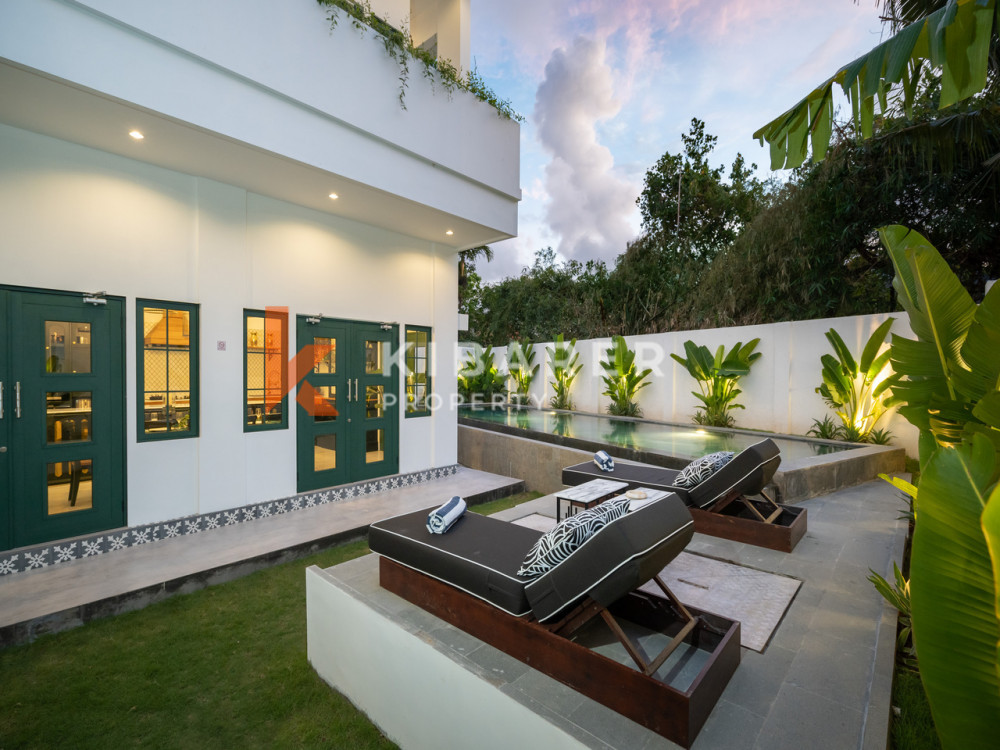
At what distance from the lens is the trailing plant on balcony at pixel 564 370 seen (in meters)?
11.9

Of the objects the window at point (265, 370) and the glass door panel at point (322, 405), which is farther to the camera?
the glass door panel at point (322, 405)

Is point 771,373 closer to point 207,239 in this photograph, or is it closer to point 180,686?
point 207,239

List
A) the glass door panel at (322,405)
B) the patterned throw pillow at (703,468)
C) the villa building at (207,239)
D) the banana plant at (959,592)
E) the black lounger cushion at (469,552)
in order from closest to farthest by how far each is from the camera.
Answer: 1. the banana plant at (959,592)
2. the black lounger cushion at (469,552)
3. the villa building at (207,239)
4. the patterned throw pillow at (703,468)
5. the glass door panel at (322,405)

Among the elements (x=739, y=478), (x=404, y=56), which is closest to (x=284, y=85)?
(x=404, y=56)

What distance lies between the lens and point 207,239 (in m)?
4.74

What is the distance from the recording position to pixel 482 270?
21.4m

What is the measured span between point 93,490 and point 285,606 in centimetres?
222

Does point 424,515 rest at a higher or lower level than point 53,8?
lower

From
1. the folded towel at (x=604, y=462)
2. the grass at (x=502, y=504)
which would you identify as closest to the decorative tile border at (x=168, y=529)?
the grass at (x=502, y=504)

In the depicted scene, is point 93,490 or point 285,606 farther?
point 93,490

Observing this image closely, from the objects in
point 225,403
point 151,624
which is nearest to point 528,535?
point 151,624

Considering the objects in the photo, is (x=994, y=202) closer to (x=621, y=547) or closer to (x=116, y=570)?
(x=621, y=547)

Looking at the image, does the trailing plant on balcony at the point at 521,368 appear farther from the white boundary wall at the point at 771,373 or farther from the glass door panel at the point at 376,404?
the glass door panel at the point at 376,404

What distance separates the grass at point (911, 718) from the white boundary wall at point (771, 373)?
5.43 metres
